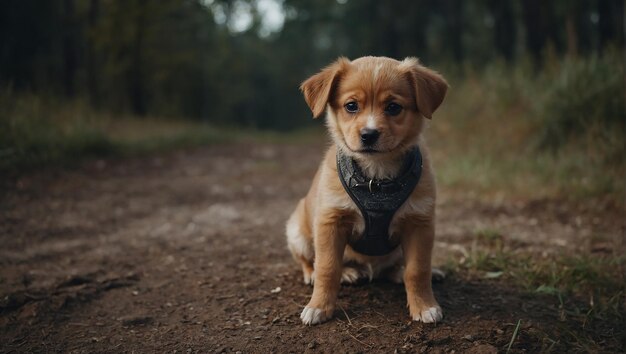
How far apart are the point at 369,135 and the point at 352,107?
308 mm

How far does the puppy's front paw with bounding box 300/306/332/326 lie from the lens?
2.71 metres

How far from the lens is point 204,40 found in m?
27.9

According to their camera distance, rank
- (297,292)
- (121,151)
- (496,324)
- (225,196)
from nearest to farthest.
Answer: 1. (496,324)
2. (297,292)
3. (225,196)
4. (121,151)

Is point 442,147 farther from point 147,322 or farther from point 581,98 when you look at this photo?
point 147,322

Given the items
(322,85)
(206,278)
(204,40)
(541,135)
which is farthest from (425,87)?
(204,40)

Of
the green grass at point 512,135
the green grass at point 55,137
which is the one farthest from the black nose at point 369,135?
the green grass at point 55,137

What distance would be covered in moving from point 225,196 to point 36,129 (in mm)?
3417

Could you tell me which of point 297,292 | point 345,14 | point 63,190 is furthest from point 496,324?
point 345,14

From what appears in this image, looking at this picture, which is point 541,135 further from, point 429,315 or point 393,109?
point 429,315

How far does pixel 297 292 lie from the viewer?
3.25 m

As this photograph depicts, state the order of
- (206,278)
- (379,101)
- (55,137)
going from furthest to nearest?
(55,137) → (206,278) → (379,101)

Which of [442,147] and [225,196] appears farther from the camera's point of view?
[442,147]

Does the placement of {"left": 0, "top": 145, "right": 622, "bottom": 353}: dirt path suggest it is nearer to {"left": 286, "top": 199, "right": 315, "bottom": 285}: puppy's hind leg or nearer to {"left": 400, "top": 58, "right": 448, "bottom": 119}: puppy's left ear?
{"left": 286, "top": 199, "right": 315, "bottom": 285}: puppy's hind leg

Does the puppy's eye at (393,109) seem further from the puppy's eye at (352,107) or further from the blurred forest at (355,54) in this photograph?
the blurred forest at (355,54)
